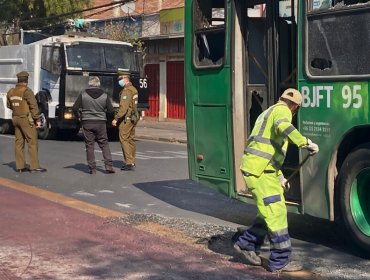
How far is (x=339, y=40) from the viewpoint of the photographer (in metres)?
6.99

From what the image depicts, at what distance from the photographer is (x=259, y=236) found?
6699 millimetres

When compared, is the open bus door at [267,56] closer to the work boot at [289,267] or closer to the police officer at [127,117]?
the work boot at [289,267]

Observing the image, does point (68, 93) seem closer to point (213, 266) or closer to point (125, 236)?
point (125, 236)

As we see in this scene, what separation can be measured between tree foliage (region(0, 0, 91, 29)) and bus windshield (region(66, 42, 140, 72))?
11.6 meters

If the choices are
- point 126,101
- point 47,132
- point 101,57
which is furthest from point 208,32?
point 47,132

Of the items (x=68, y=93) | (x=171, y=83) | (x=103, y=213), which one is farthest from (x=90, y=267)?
(x=171, y=83)

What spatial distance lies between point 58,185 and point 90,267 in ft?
17.8

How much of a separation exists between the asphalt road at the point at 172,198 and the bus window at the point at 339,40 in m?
1.79

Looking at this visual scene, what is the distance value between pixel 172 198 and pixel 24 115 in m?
3.90

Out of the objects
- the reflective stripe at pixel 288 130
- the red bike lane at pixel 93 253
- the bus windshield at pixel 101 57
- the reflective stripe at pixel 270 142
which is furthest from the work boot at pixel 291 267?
the bus windshield at pixel 101 57

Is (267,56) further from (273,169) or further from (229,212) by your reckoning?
(229,212)

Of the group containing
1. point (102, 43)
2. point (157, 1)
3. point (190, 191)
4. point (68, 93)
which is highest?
point (157, 1)

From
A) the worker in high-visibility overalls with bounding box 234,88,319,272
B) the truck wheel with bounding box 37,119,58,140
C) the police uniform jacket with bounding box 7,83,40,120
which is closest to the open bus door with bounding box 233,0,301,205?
the worker in high-visibility overalls with bounding box 234,88,319,272

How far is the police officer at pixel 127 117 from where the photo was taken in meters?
13.5
